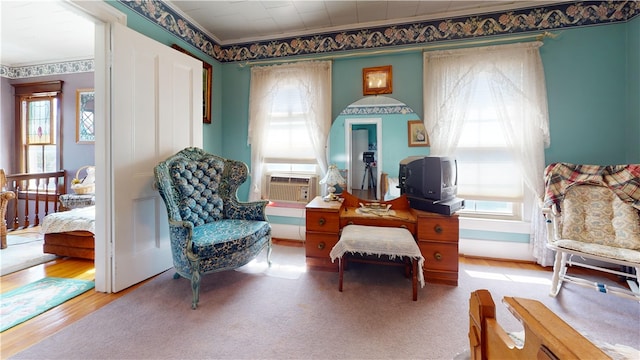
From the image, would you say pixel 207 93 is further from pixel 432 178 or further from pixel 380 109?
pixel 432 178

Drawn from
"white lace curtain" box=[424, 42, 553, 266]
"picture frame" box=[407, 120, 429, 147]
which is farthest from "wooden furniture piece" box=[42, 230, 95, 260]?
"white lace curtain" box=[424, 42, 553, 266]

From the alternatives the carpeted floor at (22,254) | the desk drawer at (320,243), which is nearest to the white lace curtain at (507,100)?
the desk drawer at (320,243)

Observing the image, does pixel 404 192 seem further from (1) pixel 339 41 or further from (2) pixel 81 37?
(2) pixel 81 37

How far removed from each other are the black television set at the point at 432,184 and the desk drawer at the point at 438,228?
8cm

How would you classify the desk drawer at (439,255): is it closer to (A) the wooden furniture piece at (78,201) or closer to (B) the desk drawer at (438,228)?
(B) the desk drawer at (438,228)

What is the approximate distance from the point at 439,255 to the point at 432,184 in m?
0.64

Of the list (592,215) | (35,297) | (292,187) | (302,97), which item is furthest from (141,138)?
(592,215)

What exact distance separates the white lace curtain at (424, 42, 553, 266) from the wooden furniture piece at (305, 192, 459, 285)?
93cm

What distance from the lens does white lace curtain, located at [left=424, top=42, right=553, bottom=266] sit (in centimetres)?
263

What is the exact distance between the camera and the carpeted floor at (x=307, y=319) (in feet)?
4.87

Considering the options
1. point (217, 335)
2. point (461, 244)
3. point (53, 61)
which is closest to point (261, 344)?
point (217, 335)

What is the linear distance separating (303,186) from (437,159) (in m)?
1.66

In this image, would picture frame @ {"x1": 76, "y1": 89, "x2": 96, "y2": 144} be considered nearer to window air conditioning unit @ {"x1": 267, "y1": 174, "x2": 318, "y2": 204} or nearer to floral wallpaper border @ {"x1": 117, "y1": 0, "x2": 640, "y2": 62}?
floral wallpaper border @ {"x1": 117, "y1": 0, "x2": 640, "y2": 62}

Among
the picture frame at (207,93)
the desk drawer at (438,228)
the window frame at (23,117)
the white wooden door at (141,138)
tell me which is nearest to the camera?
the white wooden door at (141,138)
